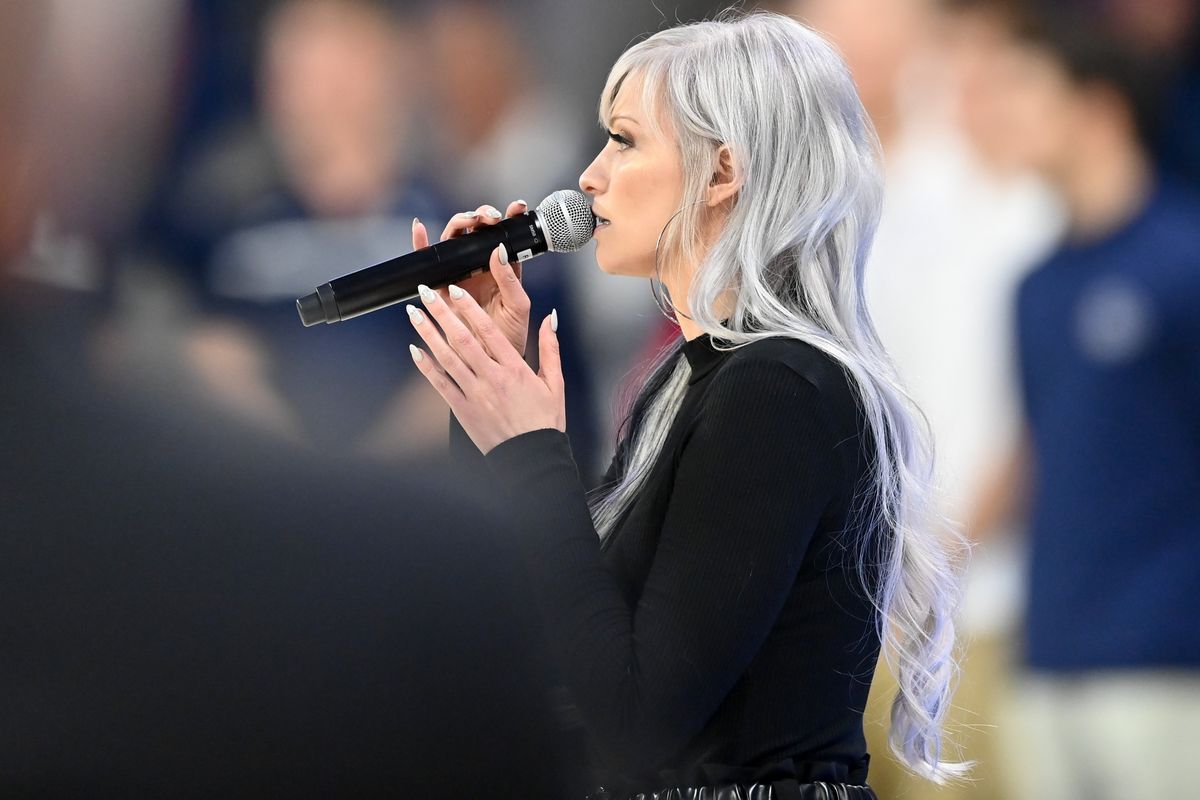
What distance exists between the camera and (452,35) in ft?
7.61

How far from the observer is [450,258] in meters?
1.24

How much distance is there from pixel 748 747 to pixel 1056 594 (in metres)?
1.53

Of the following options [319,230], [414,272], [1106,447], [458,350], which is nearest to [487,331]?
[458,350]

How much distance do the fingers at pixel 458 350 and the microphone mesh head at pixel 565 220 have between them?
20 centimetres

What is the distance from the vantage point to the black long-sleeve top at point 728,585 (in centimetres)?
96

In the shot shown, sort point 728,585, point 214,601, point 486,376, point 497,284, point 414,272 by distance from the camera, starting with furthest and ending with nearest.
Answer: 1. point 214,601
2. point 497,284
3. point 414,272
4. point 486,376
5. point 728,585

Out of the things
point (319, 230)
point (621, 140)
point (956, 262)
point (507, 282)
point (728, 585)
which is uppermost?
point (319, 230)

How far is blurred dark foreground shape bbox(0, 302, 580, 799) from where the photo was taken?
7.11 ft

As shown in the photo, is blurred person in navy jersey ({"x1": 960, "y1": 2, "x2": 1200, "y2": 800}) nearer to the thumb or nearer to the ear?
the ear

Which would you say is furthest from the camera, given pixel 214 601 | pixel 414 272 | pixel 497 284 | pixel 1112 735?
pixel 1112 735

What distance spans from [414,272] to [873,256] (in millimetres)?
1420

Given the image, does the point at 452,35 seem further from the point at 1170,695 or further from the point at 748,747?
the point at 1170,695

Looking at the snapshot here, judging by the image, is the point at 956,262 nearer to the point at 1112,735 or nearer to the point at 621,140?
the point at 1112,735

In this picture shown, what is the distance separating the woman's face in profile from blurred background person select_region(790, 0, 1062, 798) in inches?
49.1
